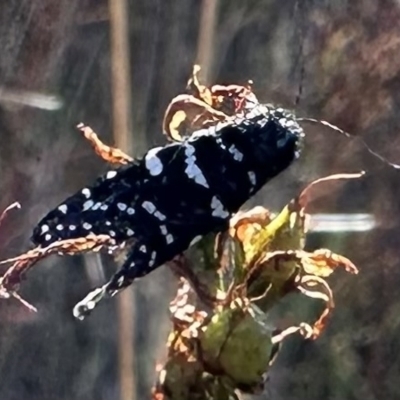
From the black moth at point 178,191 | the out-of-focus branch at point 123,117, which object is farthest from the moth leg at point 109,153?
the out-of-focus branch at point 123,117

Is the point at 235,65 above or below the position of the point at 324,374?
above

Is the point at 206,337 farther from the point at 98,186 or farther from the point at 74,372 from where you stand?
the point at 74,372

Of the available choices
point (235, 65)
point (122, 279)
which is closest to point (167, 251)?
point (122, 279)

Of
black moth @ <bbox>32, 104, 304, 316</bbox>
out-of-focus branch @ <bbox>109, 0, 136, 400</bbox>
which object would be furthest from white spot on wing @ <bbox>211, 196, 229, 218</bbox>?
out-of-focus branch @ <bbox>109, 0, 136, 400</bbox>

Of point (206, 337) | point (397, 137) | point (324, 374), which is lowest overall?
point (324, 374)

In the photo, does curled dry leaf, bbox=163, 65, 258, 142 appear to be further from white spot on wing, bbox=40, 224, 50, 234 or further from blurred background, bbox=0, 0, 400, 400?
blurred background, bbox=0, 0, 400, 400

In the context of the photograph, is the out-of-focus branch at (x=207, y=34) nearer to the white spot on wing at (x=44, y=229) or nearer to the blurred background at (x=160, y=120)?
the blurred background at (x=160, y=120)
